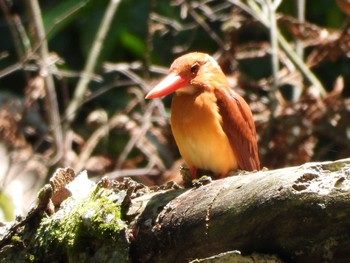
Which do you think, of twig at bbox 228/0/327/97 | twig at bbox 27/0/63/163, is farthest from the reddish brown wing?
twig at bbox 27/0/63/163

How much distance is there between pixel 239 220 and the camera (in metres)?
2.08

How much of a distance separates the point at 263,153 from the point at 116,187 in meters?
2.34

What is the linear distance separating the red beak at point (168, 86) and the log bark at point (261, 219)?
1.03 meters

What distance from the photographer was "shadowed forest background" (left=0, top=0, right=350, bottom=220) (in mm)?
4812

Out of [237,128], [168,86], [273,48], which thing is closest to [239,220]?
[168,86]

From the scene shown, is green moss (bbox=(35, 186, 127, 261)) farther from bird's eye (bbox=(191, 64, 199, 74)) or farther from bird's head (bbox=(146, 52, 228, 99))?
bird's eye (bbox=(191, 64, 199, 74))

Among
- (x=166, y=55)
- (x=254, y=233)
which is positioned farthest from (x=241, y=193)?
(x=166, y=55)

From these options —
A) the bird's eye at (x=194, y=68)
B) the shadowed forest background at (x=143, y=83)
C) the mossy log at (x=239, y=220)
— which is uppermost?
the bird's eye at (x=194, y=68)

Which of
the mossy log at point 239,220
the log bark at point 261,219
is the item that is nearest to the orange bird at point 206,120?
the mossy log at point 239,220

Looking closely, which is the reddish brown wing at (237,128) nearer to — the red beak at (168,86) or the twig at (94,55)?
the red beak at (168,86)

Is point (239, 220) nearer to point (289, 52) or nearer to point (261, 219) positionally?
point (261, 219)

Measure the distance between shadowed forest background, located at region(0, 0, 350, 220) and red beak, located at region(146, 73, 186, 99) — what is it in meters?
0.97

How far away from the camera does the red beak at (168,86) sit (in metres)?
3.36

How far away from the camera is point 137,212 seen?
7.93ft
